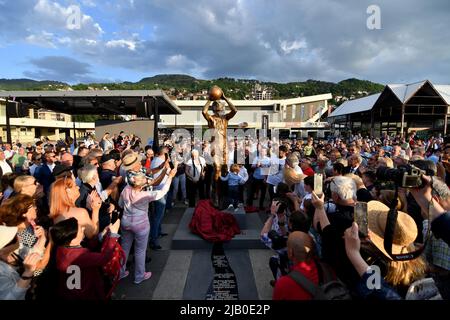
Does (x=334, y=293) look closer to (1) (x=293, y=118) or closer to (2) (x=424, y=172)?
(2) (x=424, y=172)

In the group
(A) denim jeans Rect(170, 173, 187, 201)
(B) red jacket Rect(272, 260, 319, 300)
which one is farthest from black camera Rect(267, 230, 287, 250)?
(A) denim jeans Rect(170, 173, 187, 201)

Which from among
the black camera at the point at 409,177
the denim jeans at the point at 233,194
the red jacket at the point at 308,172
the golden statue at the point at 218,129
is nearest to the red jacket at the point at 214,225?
the golden statue at the point at 218,129

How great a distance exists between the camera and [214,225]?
502 centimetres

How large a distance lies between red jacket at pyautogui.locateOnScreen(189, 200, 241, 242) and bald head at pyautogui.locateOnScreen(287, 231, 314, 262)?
2875mm

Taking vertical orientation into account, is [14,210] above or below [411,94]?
below

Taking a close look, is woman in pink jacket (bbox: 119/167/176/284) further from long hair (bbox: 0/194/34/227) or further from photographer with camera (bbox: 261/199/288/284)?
photographer with camera (bbox: 261/199/288/284)

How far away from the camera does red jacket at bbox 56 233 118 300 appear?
2.21m

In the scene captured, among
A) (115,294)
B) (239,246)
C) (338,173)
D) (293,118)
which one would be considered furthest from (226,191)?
(293,118)

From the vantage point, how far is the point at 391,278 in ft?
6.01

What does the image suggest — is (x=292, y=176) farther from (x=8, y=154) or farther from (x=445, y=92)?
(x=445, y=92)

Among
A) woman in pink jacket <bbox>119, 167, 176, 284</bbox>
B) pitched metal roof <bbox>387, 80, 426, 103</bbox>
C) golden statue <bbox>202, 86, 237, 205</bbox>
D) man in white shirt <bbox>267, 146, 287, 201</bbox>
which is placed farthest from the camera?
pitched metal roof <bbox>387, 80, 426, 103</bbox>

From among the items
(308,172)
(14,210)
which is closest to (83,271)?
(14,210)

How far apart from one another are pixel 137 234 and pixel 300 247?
2360 millimetres
